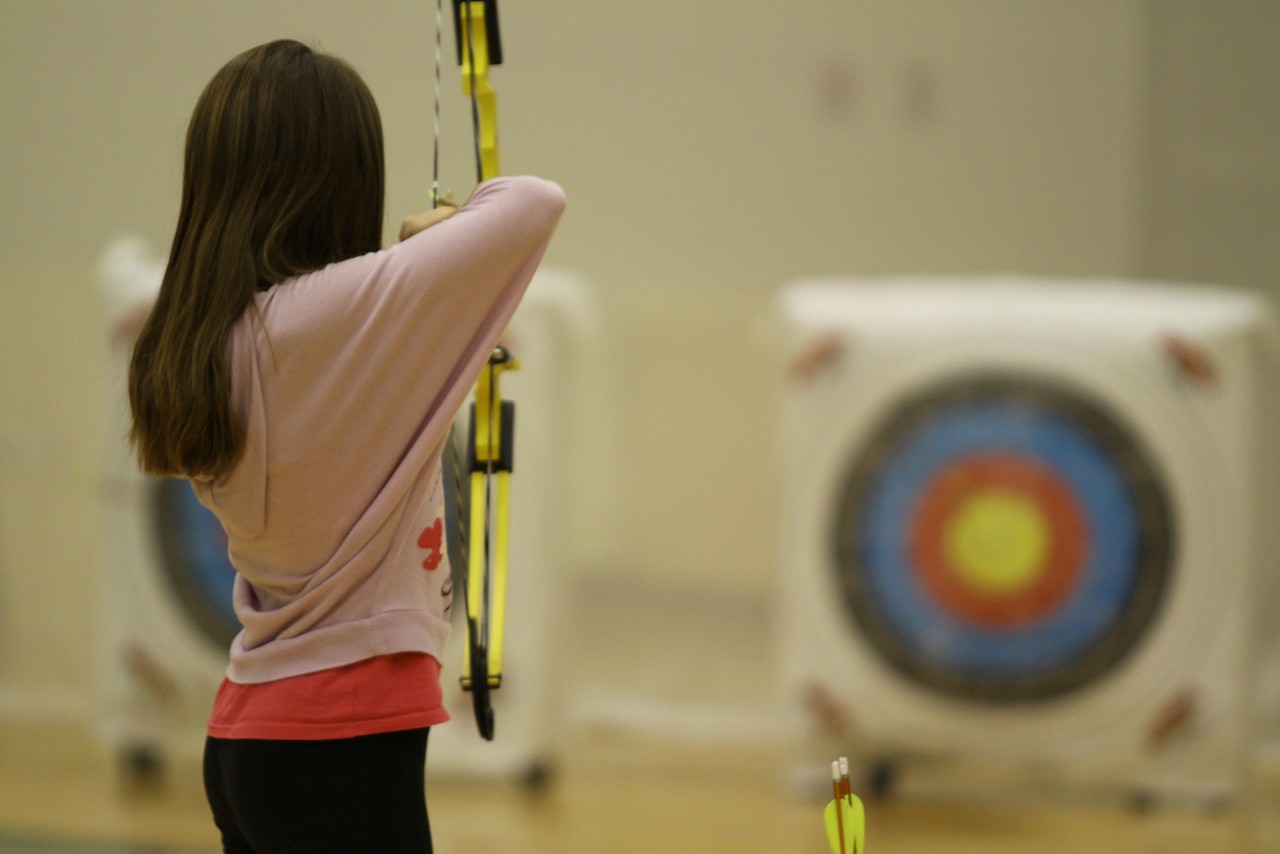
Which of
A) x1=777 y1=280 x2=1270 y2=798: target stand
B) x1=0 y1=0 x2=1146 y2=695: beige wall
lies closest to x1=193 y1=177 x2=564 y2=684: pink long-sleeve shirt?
x1=777 y1=280 x2=1270 y2=798: target stand

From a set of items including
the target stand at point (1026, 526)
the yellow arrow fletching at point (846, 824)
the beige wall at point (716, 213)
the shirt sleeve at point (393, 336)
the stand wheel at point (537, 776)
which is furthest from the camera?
the beige wall at point (716, 213)

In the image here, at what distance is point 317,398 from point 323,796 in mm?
201

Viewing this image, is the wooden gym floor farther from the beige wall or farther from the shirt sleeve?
the shirt sleeve

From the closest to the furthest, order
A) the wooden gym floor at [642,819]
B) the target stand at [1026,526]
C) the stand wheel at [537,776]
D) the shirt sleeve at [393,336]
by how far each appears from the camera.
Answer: the shirt sleeve at [393,336]
the wooden gym floor at [642,819]
the target stand at [1026,526]
the stand wheel at [537,776]

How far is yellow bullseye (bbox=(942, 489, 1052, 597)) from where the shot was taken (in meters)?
2.04

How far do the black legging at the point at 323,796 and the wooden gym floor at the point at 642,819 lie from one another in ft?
3.56

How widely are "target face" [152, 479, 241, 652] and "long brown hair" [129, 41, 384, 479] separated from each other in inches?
56.5

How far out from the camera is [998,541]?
206cm

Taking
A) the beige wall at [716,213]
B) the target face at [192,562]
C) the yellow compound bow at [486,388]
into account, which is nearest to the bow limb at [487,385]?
the yellow compound bow at [486,388]

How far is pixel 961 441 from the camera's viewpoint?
208 cm

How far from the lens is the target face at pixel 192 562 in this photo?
219 cm

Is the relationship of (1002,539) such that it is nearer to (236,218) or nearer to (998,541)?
(998,541)

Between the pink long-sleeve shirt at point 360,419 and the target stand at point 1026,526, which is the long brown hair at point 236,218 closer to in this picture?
the pink long-sleeve shirt at point 360,419

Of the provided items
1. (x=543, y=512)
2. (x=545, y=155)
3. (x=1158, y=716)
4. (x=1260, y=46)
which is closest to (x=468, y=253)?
(x=543, y=512)
